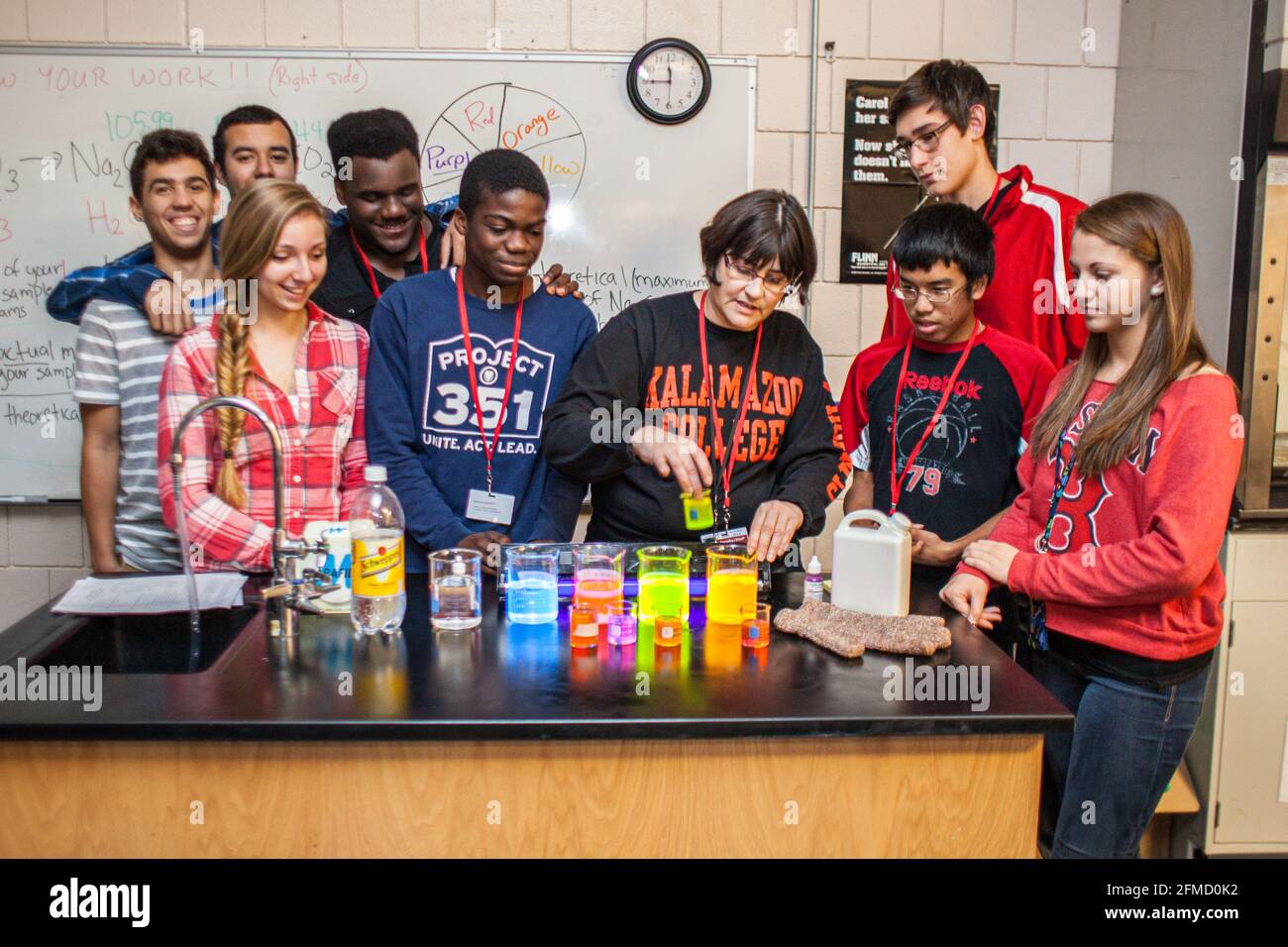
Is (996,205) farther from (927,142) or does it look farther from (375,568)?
(375,568)

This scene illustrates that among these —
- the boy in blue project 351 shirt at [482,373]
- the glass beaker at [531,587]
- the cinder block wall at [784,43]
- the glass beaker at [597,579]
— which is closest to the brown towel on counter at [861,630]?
the glass beaker at [597,579]

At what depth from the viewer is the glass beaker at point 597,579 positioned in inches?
64.5

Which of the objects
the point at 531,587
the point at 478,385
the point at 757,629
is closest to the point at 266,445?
the point at 478,385

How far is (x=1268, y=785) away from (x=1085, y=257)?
5.69 feet

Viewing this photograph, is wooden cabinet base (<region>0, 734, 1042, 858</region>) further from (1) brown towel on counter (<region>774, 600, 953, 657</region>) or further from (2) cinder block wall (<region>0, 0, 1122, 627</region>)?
(2) cinder block wall (<region>0, 0, 1122, 627</region>)

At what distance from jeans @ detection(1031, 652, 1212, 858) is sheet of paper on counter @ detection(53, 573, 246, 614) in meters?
1.54

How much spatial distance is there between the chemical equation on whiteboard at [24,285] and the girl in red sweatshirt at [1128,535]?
293 cm

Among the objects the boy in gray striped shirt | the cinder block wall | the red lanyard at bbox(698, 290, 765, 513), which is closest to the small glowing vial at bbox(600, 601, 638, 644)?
the red lanyard at bbox(698, 290, 765, 513)

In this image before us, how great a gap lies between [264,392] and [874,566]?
1255 mm

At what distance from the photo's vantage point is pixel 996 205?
2.48 meters

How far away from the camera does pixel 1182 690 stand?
5.72 ft

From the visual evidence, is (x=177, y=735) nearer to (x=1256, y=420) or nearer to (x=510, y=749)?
(x=510, y=749)

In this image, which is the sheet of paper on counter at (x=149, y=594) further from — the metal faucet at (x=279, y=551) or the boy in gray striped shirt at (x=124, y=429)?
the boy in gray striped shirt at (x=124, y=429)

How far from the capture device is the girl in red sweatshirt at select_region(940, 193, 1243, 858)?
1634 millimetres
